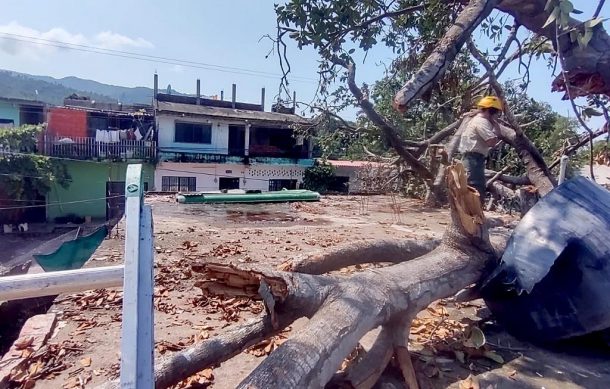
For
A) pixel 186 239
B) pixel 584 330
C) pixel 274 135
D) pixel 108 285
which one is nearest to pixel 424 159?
pixel 186 239

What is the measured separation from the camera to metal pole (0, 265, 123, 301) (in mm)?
1114

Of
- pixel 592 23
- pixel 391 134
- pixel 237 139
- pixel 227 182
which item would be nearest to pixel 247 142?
pixel 237 139

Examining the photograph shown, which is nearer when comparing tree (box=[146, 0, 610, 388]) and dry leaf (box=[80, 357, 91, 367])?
tree (box=[146, 0, 610, 388])

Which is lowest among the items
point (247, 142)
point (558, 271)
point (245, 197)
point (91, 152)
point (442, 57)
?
point (245, 197)

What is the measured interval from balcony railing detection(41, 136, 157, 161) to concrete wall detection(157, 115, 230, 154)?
805 mm

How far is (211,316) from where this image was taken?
3787 mm

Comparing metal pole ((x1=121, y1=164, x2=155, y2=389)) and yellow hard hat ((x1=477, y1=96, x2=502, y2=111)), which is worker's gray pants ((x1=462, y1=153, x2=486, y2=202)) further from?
metal pole ((x1=121, y1=164, x2=155, y2=389))

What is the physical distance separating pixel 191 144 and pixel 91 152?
4.41m

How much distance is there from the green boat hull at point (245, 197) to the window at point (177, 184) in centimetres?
1007

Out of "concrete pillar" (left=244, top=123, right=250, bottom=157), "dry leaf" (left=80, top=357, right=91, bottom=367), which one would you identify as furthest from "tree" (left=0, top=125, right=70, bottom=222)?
"dry leaf" (left=80, top=357, right=91, bottom=367)

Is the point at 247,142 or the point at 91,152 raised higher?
the point at 247,142

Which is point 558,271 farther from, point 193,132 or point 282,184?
point 282,184

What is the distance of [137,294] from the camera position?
917 millimetres

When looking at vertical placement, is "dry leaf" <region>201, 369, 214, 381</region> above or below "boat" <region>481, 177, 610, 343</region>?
below
